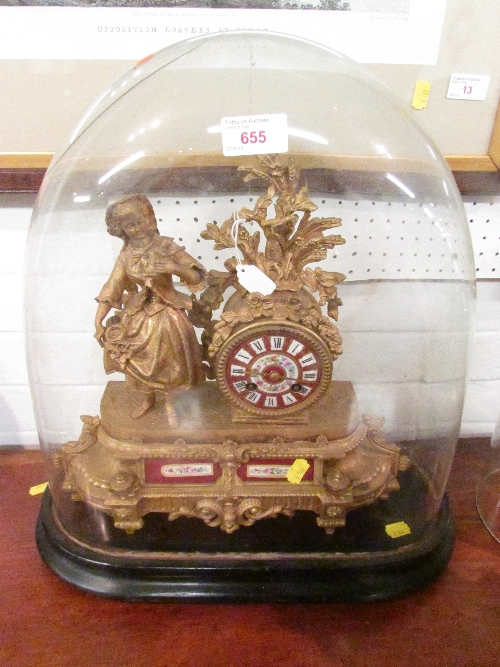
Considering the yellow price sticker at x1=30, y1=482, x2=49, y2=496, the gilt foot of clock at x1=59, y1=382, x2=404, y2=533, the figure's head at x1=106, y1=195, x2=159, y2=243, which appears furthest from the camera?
the yellow price sticker at x1=30, y1=482, x2=49, y2=496

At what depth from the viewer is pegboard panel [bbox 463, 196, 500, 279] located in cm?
123

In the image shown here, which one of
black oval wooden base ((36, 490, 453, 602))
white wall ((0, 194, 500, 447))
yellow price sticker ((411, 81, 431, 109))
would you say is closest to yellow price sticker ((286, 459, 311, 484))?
black oval wooden base ((36, 490, 453, 602))

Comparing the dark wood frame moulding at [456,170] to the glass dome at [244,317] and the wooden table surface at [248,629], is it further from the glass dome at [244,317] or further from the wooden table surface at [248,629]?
the wooden table surface at [248,629]

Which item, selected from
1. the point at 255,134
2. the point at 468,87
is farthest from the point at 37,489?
the point at 468,87

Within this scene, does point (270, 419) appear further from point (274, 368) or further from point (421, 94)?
point (421, 94)

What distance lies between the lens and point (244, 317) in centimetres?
92

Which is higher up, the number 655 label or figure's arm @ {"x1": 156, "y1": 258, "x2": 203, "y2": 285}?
the number 655 label

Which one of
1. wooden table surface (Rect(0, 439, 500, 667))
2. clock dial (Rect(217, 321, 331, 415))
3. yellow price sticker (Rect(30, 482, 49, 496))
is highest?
clock dial (Rect(217, 321, 331, 415))

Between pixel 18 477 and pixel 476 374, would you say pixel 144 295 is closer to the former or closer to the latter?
pixel 18 477

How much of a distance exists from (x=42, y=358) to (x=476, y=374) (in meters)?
1.08

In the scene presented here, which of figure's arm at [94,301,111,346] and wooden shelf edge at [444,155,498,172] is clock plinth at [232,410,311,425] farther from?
wooden shelf edge at [444,155,498,172]

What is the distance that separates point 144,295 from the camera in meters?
0.96

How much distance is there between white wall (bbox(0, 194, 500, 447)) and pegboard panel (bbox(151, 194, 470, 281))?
0.02m

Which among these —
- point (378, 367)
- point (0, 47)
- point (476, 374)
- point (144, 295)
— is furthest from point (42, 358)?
point (476, 374)
